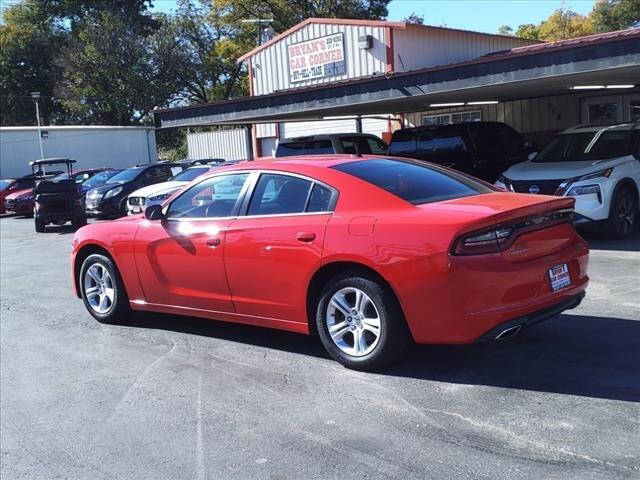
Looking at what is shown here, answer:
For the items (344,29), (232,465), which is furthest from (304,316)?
(344,29)

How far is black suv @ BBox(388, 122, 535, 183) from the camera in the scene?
43.3 feet

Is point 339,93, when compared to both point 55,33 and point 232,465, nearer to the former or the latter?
point 232,465

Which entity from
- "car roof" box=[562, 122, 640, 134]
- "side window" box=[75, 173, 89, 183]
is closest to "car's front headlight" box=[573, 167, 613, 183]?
"car roof" box=[562, 122, 640, 134]

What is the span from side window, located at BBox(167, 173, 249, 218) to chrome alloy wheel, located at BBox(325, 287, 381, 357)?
137cm

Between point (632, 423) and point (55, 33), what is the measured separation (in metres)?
58.0

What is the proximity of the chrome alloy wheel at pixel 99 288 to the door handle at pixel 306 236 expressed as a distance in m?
2.62

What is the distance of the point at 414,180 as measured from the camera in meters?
5.41

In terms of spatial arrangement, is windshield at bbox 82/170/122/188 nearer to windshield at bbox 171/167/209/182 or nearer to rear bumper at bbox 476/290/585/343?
windshield at bbox 171/167/209/182

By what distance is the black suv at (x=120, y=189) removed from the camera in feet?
63.5

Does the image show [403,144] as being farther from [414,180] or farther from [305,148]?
[414,180]

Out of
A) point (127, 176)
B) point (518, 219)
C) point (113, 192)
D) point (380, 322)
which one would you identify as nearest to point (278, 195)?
point (380, 322)

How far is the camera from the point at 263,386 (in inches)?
195

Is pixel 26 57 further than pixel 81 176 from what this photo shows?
Yes

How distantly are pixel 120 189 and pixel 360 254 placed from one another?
1598 centimetres
